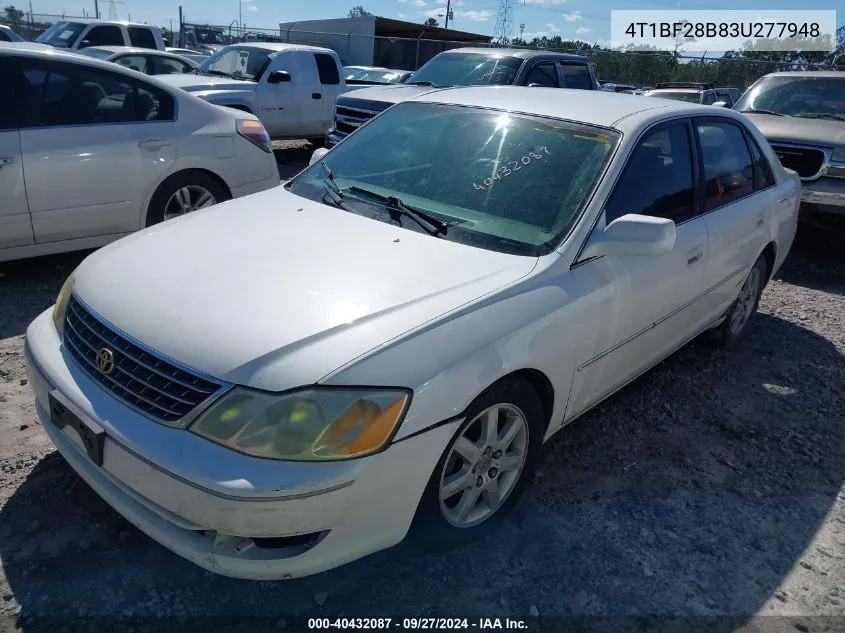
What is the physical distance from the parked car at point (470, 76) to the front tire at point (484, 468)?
6525 millimetres

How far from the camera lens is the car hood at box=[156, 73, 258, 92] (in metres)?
9.50

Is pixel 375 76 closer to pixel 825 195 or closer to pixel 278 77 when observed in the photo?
pixel 278 77

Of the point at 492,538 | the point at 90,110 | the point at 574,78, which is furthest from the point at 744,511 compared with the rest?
the point at 574,78

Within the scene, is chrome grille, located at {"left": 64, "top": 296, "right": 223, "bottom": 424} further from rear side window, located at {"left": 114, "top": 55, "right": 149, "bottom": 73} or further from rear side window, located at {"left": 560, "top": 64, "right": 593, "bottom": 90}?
rear side window, located at {"left": 114, "top": 55, "right": 149, "bottom": 73}

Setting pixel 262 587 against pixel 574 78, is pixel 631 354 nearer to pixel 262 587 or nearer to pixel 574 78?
pixel 262 587

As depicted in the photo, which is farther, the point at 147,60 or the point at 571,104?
the point at 147,60

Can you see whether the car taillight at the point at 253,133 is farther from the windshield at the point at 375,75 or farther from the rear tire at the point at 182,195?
the windshield at the point at 375,75

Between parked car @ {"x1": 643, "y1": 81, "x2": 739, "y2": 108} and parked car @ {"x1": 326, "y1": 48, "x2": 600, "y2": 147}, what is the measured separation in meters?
4.97

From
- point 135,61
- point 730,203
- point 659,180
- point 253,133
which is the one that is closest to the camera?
point 659,180

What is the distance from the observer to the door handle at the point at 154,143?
197 inches

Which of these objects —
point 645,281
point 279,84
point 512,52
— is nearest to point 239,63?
point 279,84

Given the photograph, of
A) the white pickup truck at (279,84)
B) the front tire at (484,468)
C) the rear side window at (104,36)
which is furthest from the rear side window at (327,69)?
the front tire at (484,468)

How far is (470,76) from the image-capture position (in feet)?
29.5

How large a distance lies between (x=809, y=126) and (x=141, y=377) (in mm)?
7603
